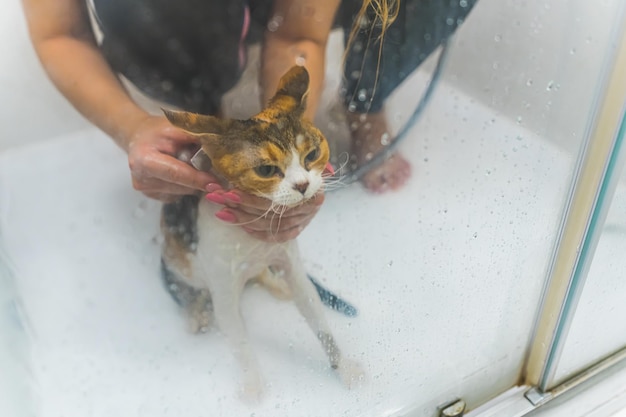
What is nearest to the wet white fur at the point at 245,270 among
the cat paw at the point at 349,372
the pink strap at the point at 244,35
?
the cat paw at the point at 349,372

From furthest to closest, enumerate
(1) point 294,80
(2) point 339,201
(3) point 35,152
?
1. (2) point 339,201
2. (3) point 35,152
3. (1) point 294,80

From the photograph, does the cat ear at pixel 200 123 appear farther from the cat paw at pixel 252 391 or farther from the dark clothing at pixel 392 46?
the cat paw at pixel 252 391

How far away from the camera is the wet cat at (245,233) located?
400 millimetres

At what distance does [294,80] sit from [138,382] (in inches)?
13.8

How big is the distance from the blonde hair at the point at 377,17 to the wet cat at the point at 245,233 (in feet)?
0.32

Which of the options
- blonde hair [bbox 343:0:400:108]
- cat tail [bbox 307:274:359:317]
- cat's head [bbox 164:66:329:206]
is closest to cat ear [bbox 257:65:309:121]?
cat's head [bbox 164:66:329:206]

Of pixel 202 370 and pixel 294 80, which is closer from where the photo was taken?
pixel 294 80

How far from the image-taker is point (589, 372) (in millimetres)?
645

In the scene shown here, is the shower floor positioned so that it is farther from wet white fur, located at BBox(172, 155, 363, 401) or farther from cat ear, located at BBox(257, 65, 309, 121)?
cat ear, located at BBox(257, 65, 309, 121)

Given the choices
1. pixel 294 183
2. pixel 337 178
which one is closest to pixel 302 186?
pixel 294 183

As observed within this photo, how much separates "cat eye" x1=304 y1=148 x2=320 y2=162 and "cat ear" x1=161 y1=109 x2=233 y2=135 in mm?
61

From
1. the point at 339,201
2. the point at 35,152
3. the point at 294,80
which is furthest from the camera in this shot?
the point at 339,201

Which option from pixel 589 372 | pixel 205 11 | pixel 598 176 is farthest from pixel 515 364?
pixel 205 11

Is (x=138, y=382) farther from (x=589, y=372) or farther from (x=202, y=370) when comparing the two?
(x=589, y=372)
